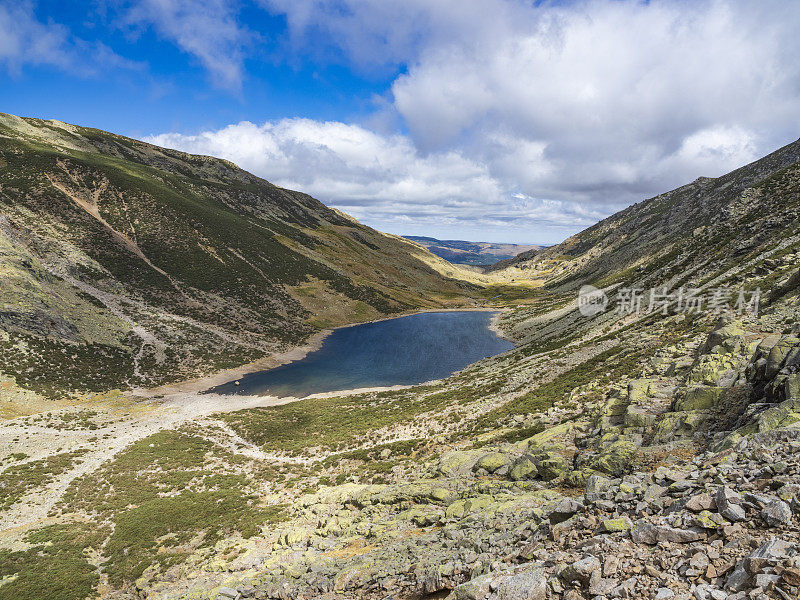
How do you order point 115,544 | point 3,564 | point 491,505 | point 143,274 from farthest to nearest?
point 143,274 → point 115,544 → point 3,564 → point 491,505

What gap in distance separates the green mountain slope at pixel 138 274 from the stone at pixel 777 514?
70.0 meters

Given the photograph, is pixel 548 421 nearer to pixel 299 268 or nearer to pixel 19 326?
pixel 19 326

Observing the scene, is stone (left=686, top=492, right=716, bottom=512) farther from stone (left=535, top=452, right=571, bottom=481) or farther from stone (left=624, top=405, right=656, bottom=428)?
stone (left=624, top=405, right=656, bottom=428)

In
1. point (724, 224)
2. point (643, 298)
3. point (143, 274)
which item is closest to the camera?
point (643, 298)

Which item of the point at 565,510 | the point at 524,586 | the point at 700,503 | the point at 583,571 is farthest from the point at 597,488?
the point at 524,586

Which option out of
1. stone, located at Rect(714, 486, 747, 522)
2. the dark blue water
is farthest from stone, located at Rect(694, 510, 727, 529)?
the dark blue water

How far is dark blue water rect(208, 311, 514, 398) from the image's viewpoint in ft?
209

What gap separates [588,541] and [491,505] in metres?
6.84

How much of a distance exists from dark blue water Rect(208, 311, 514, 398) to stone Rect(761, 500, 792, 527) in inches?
2279

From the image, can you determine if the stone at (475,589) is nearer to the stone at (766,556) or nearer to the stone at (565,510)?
the stone at (565,510)

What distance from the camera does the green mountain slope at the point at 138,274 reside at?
185ft

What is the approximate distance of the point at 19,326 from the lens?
2035 inches

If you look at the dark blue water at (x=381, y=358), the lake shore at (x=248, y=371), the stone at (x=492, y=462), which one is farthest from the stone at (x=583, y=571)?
the dark blue water at (x=381, y=358)

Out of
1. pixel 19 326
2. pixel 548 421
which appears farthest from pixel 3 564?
pixel 19 326
